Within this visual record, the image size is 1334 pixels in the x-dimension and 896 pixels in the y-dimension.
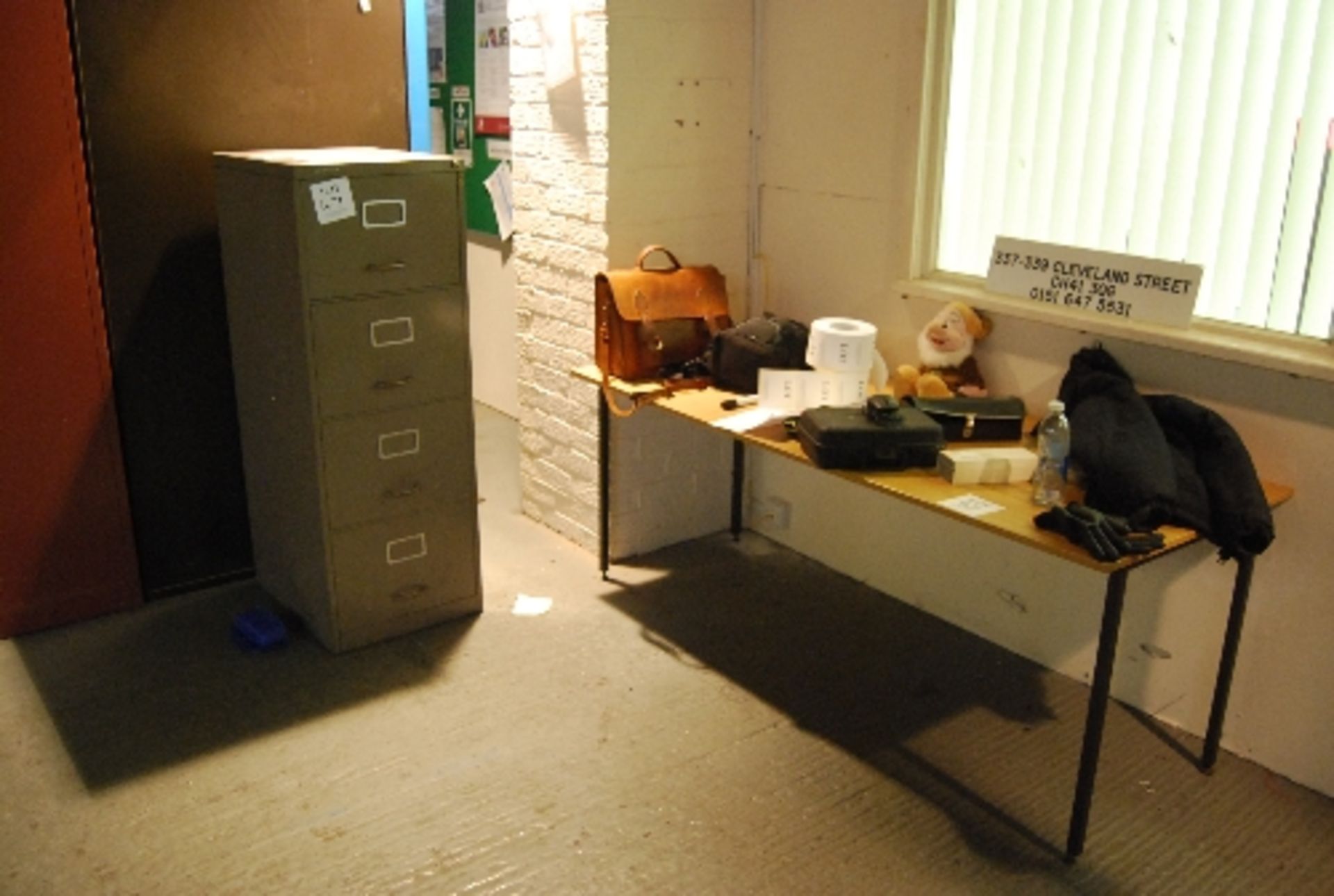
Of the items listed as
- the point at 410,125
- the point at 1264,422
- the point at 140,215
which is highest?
the point at 410,125

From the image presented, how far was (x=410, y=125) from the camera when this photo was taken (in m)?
3.42

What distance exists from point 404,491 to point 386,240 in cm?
64

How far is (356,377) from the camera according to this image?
2826 millimetres

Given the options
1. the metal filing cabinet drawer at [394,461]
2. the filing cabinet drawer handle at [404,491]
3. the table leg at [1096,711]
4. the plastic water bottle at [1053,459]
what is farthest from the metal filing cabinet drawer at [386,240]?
the table leg at [1096,711]

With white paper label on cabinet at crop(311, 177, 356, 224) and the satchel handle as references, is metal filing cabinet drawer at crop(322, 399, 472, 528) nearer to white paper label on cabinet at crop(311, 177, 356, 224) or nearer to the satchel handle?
white paper label on cabinet at crop(311, 177, 356, 224)

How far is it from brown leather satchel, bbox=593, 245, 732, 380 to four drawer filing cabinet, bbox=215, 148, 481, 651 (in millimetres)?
381

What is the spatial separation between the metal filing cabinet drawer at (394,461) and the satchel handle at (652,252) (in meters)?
0.64

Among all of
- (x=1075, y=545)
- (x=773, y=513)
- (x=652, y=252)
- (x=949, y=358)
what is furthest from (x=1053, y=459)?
(x=773, y=513)

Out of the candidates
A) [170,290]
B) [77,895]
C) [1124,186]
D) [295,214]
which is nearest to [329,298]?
[295,214]

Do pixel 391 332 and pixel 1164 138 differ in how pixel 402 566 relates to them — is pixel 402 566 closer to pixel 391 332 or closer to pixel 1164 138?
pixel 391 332

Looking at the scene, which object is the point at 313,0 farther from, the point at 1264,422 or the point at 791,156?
the point at 1264,422

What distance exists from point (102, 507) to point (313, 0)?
4.83 feet

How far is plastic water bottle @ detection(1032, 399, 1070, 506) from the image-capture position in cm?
232

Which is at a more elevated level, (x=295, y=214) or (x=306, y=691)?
(x=295, y=214)
